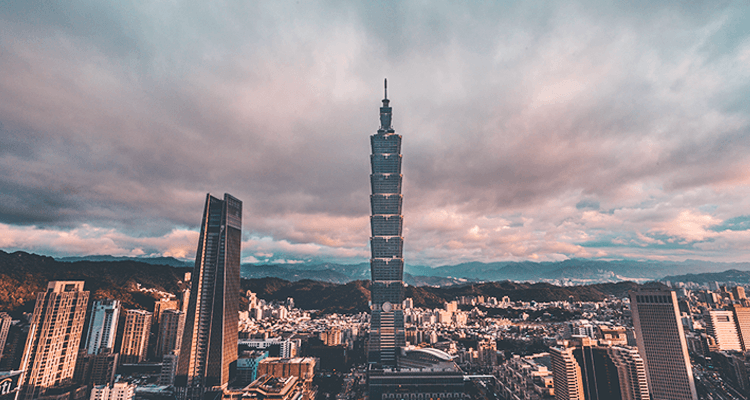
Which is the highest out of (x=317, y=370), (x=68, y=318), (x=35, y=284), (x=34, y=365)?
(x=35, y=284)

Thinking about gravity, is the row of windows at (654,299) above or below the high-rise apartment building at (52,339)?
above

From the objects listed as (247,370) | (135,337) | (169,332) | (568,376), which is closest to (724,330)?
(568,376)

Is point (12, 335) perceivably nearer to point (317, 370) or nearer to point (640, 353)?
point (317, 370)

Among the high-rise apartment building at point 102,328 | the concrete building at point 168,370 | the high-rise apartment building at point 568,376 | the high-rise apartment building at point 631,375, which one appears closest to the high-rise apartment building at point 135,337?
the high-rise apartment building at point 102,328

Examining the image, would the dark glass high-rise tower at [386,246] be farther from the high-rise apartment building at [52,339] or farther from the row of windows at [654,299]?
the high-rise apartment building at [52,339]

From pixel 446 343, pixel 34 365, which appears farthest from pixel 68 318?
pixel 446 343

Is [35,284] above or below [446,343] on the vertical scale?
above
